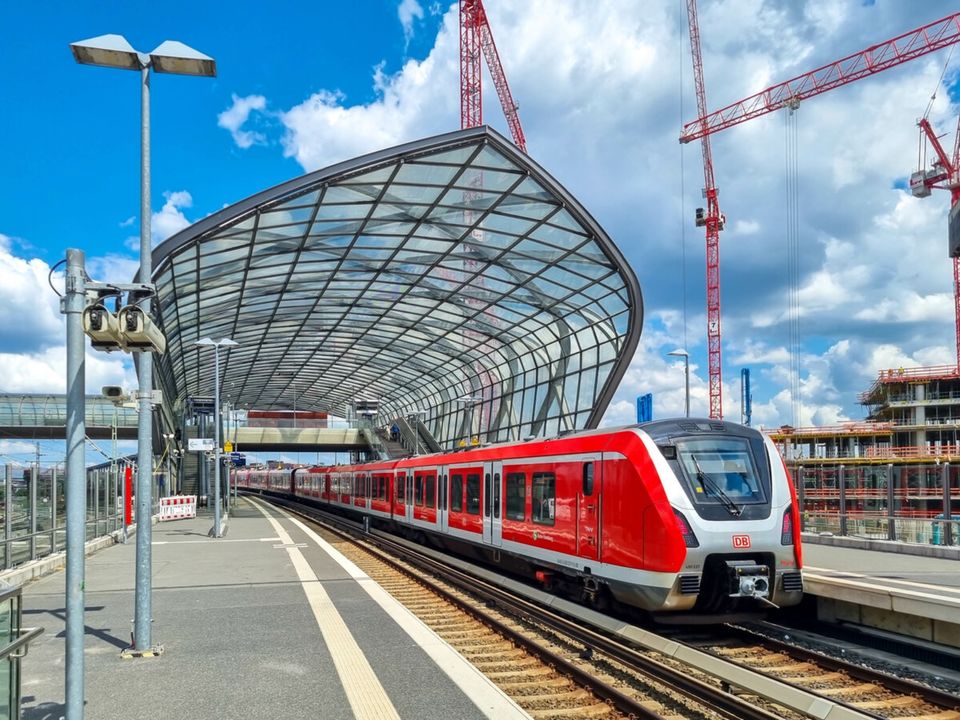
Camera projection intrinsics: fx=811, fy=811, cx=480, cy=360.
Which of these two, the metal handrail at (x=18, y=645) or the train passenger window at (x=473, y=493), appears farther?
the train passenger window at (x=473, y=493)

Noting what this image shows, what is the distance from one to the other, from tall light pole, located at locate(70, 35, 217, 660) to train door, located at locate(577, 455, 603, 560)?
5695 mm

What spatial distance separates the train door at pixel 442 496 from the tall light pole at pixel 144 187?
413 inches

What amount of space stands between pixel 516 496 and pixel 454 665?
634cm

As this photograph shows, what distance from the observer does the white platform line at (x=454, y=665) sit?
685cm

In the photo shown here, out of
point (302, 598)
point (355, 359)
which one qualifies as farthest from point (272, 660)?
point (355, 359)

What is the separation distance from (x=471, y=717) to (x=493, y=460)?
368 inches

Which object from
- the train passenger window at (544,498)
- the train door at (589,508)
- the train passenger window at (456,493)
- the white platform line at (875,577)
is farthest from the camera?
the train passenger window at (456,493)

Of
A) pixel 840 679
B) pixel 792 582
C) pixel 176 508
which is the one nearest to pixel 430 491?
pixel 792 582

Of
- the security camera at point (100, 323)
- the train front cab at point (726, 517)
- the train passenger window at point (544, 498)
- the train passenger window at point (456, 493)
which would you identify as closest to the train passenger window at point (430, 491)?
the train passenger window at point (456, 493)

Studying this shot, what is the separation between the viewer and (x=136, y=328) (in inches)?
244

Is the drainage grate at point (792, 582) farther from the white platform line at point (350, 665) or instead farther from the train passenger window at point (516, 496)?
the white platform line at point (350, 665)

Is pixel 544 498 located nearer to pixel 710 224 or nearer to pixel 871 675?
pixel 871 675

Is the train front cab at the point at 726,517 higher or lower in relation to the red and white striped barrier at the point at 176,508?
higher

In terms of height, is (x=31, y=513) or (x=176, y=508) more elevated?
(x=31, y=513)
